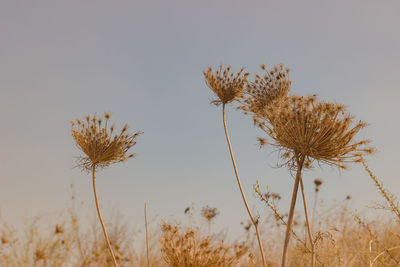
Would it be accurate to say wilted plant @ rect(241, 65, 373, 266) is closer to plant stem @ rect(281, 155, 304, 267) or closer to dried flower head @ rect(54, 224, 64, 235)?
plant stem @ rect(281, 155, 304, 267)

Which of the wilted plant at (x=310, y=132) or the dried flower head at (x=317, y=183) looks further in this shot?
the dried flower head at (x=317, y=183)

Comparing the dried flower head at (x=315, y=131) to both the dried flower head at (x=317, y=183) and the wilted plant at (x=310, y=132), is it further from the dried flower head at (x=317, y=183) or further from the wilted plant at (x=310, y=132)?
the dried flower head at (x=317, y=183)

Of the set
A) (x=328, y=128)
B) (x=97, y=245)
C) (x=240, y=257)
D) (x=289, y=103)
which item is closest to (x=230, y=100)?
(x=289, y=103)

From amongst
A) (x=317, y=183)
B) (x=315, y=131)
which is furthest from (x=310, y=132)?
(x=317, y=183)

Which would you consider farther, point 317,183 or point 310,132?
point 317,183

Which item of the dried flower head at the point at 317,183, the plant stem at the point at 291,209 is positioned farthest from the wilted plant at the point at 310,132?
the dried flower head at the point at 317,183

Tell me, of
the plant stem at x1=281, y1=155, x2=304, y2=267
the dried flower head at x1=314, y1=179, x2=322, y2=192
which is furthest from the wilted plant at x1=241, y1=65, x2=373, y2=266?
the dried flower head at x1=314, y1=179, x2=322, y2=192

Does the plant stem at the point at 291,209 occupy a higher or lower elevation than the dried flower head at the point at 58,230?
lower

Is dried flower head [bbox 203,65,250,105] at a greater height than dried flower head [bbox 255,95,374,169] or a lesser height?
greater

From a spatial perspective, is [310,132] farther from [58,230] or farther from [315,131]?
[58,230]

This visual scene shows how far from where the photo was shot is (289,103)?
501 centimetres

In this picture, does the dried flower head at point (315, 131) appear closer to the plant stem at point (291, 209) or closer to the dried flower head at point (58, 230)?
the plant stem at point (291, 209)

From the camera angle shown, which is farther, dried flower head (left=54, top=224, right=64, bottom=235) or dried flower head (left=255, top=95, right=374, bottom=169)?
dried flower head (left=54, top=224, right=64, bottom=235)

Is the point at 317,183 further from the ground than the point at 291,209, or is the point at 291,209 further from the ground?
the point at 317,183
